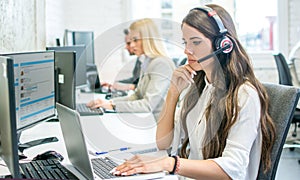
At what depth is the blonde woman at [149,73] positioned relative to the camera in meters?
2.56

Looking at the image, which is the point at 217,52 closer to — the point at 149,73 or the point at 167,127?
the point at 167,127

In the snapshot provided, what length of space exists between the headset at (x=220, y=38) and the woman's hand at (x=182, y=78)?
0.23 metres

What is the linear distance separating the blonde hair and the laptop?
1.29 m

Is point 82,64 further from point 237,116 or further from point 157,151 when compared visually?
point 237,116

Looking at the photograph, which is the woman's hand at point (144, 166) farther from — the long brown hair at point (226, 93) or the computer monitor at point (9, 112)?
the computer monitor at point (9, 112)

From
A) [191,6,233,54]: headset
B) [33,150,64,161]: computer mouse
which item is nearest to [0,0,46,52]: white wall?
[33,150,64,161]: computer mouse

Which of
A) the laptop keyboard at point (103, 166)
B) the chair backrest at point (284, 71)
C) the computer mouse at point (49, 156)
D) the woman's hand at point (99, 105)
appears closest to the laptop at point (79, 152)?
the laptop keyboard at point (103, 166)

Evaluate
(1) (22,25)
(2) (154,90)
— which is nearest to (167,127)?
(2) (154,90)

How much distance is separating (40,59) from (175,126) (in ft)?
2.13

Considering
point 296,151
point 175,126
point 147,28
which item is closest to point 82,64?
point 147,28

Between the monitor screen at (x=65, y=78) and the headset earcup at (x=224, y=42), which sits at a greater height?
the headset earcup at (x=224, y=42)

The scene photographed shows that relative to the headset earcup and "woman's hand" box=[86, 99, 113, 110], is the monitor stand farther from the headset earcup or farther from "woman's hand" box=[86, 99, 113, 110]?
the headset earcup

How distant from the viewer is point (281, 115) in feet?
4.45

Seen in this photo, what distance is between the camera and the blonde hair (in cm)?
270
